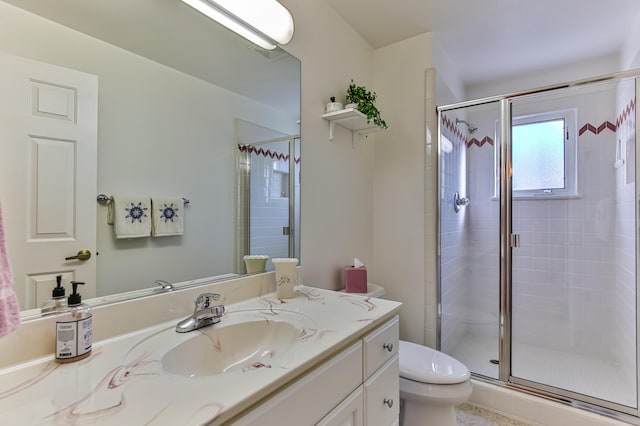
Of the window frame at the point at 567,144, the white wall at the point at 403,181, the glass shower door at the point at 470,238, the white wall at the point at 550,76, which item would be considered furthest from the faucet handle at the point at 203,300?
the white wall at the point at 550,76

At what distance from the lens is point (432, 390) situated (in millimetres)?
1381

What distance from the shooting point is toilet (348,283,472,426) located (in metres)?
1.37

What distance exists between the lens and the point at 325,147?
5.67ft

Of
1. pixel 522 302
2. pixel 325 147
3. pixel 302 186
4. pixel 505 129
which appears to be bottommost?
pixel 522 302

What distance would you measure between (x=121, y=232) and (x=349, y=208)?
129 centimetres

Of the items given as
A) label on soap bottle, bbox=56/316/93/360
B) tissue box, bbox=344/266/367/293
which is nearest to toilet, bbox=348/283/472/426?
tissue box, bbox=344/266/367/293

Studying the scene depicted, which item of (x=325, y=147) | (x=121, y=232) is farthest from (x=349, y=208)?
(x=121, y=232)

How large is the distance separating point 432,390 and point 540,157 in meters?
2.01

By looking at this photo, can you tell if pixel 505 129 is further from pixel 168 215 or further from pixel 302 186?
pixel 168 215

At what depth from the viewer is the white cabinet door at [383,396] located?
98 cm

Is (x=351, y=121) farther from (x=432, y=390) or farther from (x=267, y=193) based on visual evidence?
(x=432, y=390)

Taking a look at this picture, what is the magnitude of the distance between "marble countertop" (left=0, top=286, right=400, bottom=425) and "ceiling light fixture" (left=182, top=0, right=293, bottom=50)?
110cm

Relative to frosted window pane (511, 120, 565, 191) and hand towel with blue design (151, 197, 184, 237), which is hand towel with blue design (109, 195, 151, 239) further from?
frosted window pane (511, 120, 565, 191)

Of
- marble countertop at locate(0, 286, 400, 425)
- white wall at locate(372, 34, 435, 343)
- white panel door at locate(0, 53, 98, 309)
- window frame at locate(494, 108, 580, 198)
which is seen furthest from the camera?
window frame at locate(494, 108, 580, 198)
